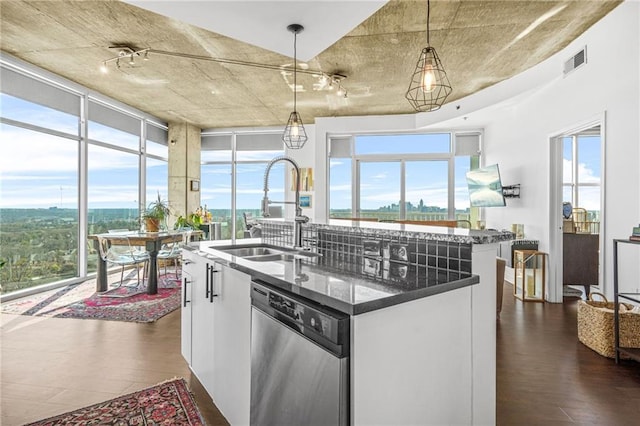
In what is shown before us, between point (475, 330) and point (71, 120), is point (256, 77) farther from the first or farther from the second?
point (475, 330)

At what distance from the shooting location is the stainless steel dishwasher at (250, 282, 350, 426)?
109 cm

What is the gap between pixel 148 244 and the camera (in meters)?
A: 4.43

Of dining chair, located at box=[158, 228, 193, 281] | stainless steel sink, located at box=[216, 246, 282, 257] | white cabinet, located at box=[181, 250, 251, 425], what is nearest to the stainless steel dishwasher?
white cabinet, located at box=[181, 250, 251, 425]

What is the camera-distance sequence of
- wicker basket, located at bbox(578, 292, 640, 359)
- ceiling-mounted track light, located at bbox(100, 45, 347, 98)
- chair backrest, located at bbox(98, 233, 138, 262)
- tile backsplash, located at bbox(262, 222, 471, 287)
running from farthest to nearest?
chair backrest, located at bbox(98, 233, 138, 262) → ceiling-mounted track light, located at bbox(100, 45, 347, 98) → wicker basket, located at bbox(578, 292, 640, 359) → tile backsplash, located at bbox(262, 222, 471, 287)

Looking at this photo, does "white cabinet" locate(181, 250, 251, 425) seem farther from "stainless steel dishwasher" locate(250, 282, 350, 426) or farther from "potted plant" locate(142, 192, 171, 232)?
"potted plant" locate(142, 192, 171, 232)

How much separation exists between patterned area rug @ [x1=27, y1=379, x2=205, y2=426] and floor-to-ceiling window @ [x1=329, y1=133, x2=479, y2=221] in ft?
18.4

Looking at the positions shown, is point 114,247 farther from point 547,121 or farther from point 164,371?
point 547,121

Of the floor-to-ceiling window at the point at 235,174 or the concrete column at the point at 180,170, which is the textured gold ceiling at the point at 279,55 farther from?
the floor-to-ceiling window at the point at 235,174

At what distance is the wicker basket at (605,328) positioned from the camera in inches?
107

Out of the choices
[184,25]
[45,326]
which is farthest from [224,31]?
[45,326]

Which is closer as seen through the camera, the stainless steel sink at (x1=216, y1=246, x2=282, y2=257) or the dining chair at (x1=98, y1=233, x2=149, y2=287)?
the stainless steel sink at (x1=216, y1=246, x2=282, y2=257)

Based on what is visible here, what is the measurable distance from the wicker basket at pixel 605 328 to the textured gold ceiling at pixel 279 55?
2641mm

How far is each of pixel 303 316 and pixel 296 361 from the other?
18 centimetres

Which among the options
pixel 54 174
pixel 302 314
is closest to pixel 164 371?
pixel 302 314
